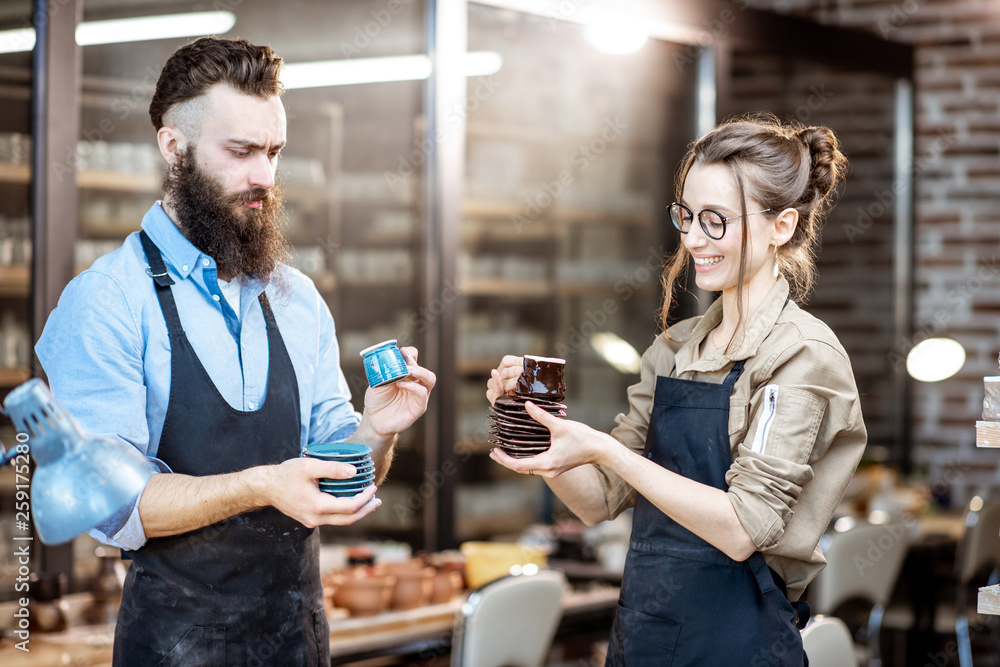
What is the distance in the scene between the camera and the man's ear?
1.68 m

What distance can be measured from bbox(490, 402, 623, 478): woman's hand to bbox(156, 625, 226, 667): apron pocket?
546 mm

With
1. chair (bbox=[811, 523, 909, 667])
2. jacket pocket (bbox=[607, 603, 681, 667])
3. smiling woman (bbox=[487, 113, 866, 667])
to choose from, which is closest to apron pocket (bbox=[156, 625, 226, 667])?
smiling woman (bbox=[487, 113, 866, 667])

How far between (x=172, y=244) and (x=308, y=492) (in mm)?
531

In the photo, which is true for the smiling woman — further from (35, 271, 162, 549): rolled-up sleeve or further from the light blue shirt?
(35, 271, 162, 549): rolled-up sleeve

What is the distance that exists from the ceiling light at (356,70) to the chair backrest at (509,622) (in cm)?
238

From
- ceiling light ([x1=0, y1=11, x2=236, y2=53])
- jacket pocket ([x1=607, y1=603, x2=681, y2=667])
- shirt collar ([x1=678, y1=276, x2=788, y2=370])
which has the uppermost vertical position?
ceiling light ([x1=0, y1=11, x2=236, y2=53])

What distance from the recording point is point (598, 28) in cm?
395

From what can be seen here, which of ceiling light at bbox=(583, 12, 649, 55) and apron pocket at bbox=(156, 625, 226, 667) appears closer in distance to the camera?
apron pocket at bbox=(156, 625, 226, 667)

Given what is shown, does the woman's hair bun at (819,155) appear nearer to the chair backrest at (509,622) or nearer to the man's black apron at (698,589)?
the man's black apron at (698,589)

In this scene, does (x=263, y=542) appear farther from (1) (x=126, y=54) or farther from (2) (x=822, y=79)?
(2) (x=822, y=79)

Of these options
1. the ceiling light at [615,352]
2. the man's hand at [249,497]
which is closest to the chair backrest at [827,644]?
the man's hand at [249,497]

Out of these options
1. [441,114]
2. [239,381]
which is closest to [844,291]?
[441,114]

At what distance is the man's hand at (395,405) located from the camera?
1758 mm

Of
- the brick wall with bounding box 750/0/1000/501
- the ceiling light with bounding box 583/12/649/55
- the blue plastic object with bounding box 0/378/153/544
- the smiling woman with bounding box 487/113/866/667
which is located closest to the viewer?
the blue plastic object with bounding box 0/378/153/544
